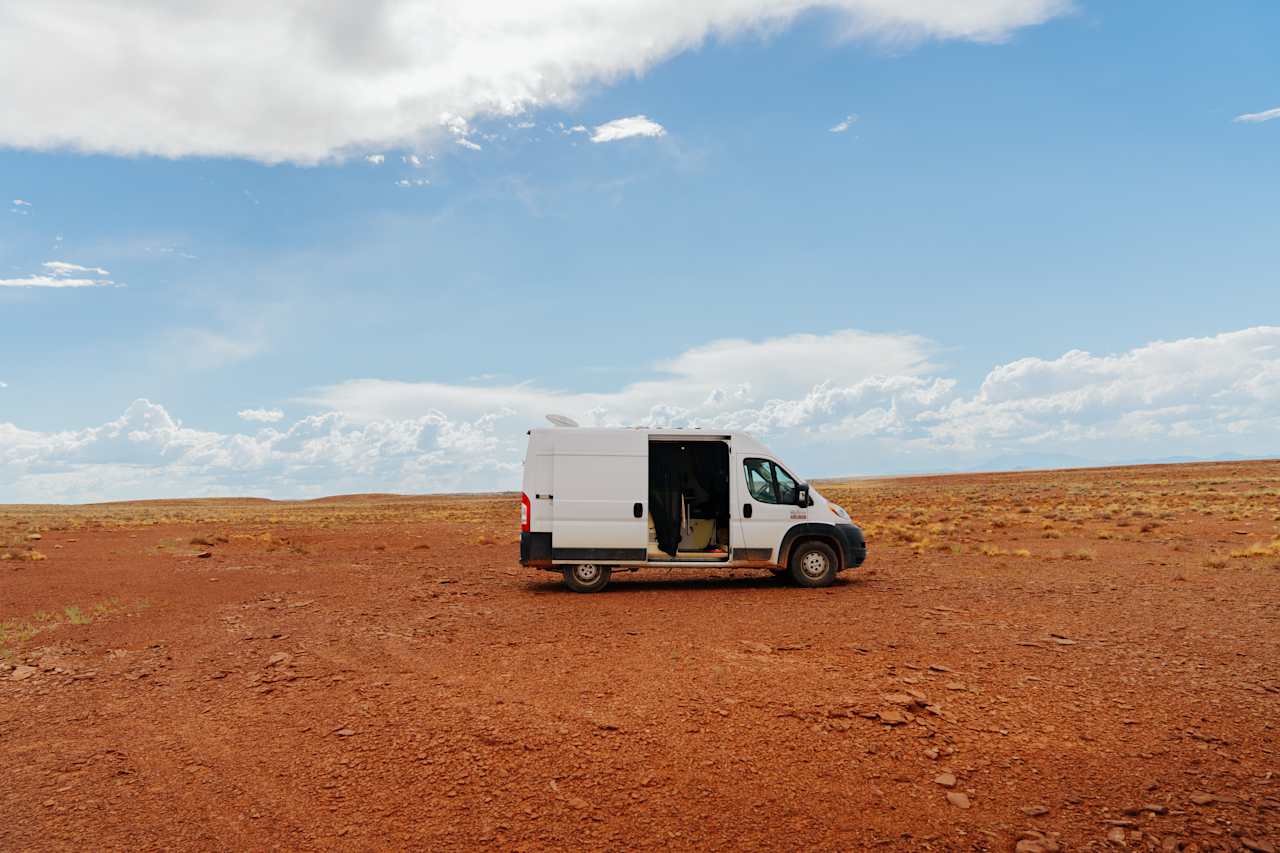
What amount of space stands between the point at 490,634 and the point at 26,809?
516cm

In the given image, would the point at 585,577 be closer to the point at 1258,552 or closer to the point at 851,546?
the point at 851,546

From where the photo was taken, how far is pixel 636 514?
13172 millimetres

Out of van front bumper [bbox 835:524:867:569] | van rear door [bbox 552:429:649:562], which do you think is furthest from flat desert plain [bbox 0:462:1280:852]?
van rear door [bbox 552:429:649:562]

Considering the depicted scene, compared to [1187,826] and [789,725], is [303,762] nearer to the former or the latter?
[789,725]

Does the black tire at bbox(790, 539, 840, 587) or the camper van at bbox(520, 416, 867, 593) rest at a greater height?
the camper van at bbox(520, 416, 867, 593)

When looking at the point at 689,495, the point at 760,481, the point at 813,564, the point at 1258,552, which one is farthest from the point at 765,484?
the point at 1258,552

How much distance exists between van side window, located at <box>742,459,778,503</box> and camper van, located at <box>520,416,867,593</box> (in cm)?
2

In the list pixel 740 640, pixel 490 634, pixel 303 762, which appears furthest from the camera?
pixel 490 634

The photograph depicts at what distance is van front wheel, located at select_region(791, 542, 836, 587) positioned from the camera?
1344 cm

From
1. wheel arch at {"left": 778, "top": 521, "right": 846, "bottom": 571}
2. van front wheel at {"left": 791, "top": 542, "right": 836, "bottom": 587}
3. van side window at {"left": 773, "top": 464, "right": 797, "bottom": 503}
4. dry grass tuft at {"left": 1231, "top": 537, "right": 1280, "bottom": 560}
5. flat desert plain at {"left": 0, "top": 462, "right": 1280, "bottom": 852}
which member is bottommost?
flat desert plain at {"left": 0, "top": 462, "right": 1280, "bottom": 852}

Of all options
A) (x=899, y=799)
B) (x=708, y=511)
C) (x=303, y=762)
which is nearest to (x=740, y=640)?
(x=899, y=799)

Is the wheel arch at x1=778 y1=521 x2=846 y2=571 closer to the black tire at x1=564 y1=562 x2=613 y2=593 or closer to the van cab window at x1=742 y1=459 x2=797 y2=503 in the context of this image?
the van cab window at x1=742 y1=459 x2=797 y2=503

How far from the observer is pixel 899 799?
510 centimetres

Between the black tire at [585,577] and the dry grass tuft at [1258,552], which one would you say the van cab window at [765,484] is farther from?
the dry grass tuft at [1258,552]
